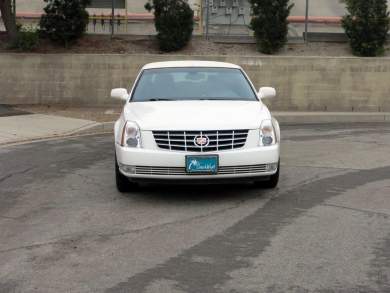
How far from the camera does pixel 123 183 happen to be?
7.76 m

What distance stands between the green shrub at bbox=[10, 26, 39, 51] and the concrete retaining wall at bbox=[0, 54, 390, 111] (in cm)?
50

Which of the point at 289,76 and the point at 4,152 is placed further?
the point at 289,76

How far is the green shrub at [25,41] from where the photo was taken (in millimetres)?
18641

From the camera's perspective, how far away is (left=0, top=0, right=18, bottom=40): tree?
62.1 feet

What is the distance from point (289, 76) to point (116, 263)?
14.1 metres

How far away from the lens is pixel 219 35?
69.2 feet

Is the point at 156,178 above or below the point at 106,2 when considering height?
below

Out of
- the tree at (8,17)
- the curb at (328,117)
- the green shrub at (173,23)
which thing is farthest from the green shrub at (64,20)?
the curb at (328,117)

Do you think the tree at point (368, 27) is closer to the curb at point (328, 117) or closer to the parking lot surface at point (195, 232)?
the curb at point (328, 117)

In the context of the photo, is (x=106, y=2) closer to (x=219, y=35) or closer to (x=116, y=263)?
(x=219, y=35)

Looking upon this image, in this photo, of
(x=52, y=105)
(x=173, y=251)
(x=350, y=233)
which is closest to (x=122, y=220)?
(x=173, y=251)

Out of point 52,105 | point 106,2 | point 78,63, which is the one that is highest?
point 106,2

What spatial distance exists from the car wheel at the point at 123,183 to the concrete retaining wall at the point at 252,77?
10852mm

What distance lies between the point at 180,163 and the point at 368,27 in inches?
574
